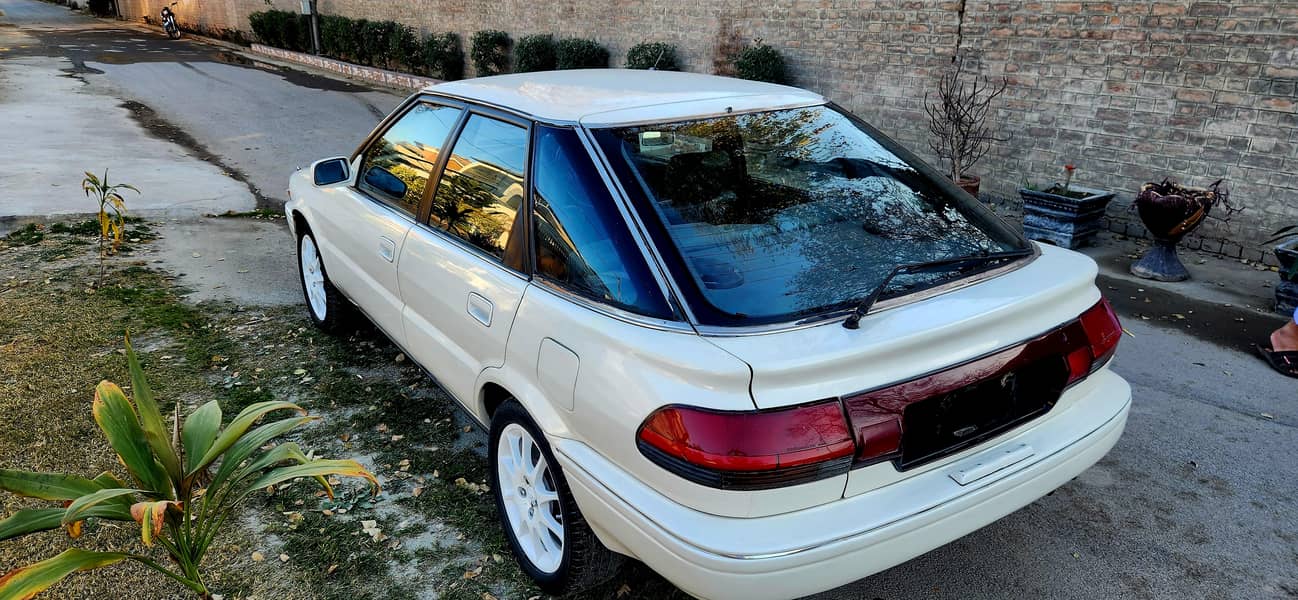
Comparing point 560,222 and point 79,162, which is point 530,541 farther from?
point 79,162

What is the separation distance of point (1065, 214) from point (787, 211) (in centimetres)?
485

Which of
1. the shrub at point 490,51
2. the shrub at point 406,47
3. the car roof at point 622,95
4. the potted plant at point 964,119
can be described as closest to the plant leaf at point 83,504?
the car roof at point 622,95

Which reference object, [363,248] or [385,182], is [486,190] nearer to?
[385,182]

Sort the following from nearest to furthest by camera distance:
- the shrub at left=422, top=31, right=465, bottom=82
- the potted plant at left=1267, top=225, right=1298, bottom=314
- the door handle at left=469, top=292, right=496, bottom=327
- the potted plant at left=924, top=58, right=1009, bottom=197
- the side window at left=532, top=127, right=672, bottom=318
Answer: the side window at left=532, top=127, right=672, bottom=318 → the door handle at left=469, top=292, right=496, bottom=327 → the potted plant at left=1267, top=225, right=1298, bottom=314 → the potted plant at left=924, top=58, right=1009, bottom=197 → the shrub at left=422, top=31, right=465, bottom=82

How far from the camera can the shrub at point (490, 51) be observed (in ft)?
49.4

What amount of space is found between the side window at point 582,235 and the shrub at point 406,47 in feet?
51.5

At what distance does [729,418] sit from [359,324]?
3.48 meters

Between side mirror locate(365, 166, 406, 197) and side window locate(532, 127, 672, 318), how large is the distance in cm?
106

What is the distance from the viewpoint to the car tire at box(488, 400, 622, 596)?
2.48 metres

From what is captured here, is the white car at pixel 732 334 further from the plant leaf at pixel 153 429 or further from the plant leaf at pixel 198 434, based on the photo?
the plant leaf at pixel 153 429

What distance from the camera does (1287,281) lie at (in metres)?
5.08

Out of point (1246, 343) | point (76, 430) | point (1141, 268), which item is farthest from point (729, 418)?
point (1141, 268)

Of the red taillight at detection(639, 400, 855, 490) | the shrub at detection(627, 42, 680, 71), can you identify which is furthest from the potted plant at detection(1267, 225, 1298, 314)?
the shrub at detection(627, 42, 680, 71)

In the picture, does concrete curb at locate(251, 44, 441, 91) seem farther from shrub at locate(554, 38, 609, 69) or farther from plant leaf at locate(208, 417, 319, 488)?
plant leaf at locate(208, 417, 319, 488)
